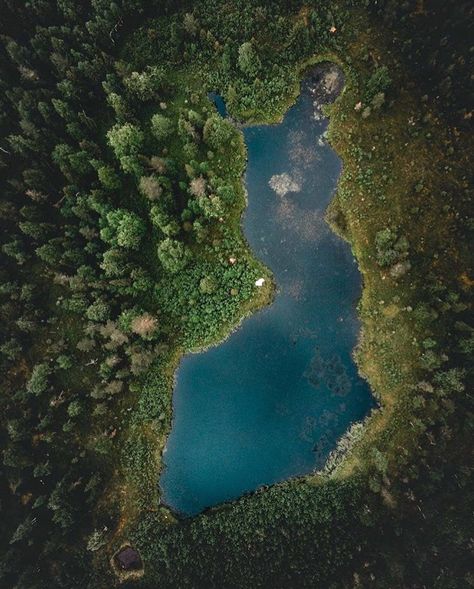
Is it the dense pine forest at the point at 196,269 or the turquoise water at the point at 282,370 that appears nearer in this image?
the dense pine forest at the point at 196,269

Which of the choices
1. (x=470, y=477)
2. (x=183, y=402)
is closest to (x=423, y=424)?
(x=470, y=477)

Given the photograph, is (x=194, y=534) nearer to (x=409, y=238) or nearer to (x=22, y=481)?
(x=22, y=481)

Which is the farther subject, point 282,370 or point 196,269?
point 196,269

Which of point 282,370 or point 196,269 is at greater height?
point 196,269
